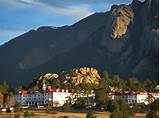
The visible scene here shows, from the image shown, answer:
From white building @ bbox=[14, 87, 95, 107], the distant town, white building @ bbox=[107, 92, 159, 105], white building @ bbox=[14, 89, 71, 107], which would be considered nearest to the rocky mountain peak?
the distant town

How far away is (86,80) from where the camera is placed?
12775cm

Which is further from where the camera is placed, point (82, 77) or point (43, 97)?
point (82, 77)

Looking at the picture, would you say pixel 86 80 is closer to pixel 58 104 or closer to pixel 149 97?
pixel 58 104

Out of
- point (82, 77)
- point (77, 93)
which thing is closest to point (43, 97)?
point (77, 93)

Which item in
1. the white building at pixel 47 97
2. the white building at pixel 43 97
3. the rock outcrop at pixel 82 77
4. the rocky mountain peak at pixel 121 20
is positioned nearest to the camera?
the white building at pixel 47 97

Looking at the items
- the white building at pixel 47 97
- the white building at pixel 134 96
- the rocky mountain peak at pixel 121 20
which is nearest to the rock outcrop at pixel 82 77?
the white building at pixel 47 97

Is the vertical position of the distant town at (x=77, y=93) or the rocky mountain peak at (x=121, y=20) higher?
the rocky mountain peak at (x=121, y=20)

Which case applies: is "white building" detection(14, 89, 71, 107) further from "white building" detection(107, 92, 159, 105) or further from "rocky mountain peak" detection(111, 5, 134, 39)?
"rocky mountain peak" detection(111, 5, 134, 39)

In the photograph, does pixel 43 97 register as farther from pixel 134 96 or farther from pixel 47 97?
pixel 134 96

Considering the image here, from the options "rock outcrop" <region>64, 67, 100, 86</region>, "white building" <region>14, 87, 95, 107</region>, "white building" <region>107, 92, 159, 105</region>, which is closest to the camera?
"white building" <region>107, 92, 159, 105</region>

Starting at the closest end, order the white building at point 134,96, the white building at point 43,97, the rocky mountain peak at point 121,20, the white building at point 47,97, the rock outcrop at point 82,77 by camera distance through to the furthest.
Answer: the white building at point 134,96 < the white building at point 47,97 < the white building at point 43,97 < the rock outcrop at point 82,77 < the rocky mountain peak at point 121,20

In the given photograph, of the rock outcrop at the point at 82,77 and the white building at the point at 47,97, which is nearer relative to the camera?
the white building at the point at 47,97

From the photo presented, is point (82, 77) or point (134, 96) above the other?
point (82, 77)

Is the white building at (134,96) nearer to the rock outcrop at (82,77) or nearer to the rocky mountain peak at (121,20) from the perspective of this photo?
the rock outcrop at (82,77)
